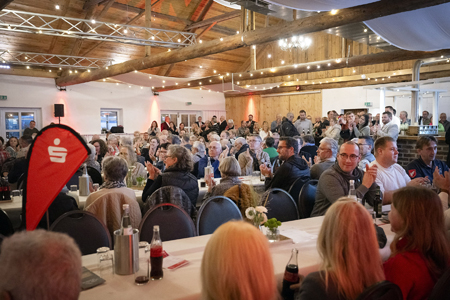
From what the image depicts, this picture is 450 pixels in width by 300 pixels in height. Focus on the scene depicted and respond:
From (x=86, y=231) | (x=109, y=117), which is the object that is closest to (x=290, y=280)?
(x=86, y=231)

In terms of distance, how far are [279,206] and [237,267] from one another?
2306 millimetres

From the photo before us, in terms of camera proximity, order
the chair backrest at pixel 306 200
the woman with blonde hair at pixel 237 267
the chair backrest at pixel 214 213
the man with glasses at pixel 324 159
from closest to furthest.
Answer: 1. the woman with blonde hair at pixel 237 267
2. the chair backrest at pixel 214 213
3. the chair backrest at pixel 306 200
4. the man with glasses at pixel 324 159

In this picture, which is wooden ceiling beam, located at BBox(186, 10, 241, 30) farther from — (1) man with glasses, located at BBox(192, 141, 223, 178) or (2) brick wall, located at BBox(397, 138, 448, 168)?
(1) man with glasses, located at BBox(192, 141, 223, 178)

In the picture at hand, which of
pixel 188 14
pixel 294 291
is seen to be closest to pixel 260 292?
pixel 294 291

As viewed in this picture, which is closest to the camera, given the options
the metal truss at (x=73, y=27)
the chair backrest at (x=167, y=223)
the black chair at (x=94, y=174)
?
the chair backrest at (x=167, y=223)

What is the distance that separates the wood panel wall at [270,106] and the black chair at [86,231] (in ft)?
45.8

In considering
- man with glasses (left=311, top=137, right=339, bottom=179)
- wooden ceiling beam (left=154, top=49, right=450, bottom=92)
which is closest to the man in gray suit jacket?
wooden ceiling beam (left=154, top=49, right=450, bottom=92)

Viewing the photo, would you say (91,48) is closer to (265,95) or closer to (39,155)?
(265,95)

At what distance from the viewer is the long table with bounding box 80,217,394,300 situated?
170 cm

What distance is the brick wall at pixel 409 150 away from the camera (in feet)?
26.0

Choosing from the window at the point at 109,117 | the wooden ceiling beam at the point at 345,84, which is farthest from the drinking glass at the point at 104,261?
the window at the point at 109,117

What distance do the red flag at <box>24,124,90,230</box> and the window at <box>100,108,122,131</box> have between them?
14732 millimetres

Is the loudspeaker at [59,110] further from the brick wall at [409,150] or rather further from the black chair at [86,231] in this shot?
the black chair at [86,231]

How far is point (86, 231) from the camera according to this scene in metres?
2.55
